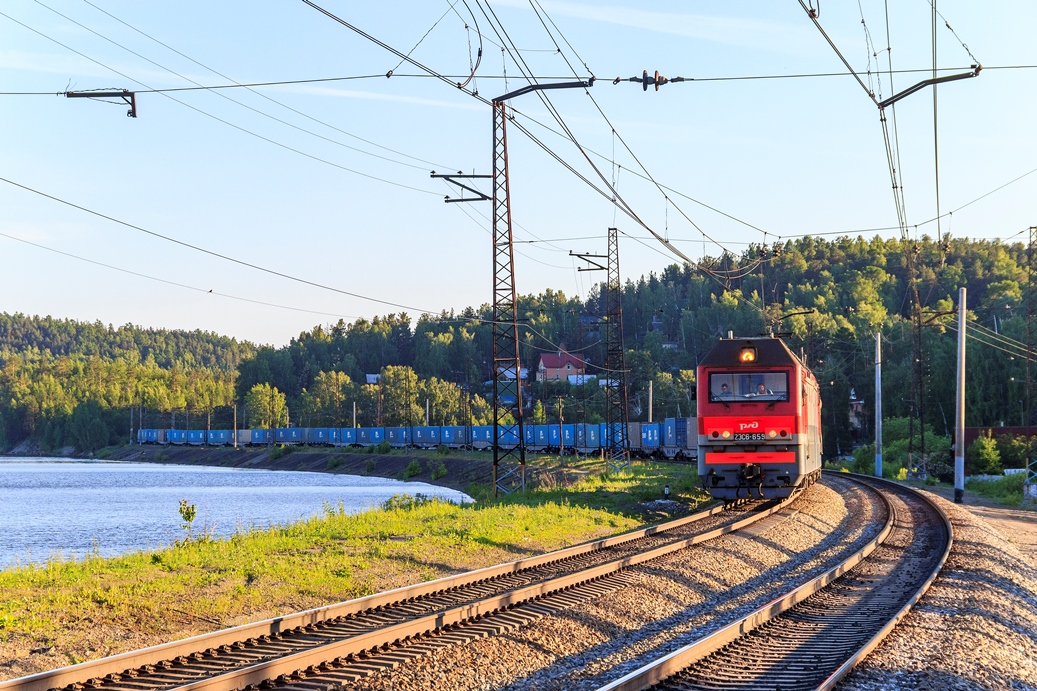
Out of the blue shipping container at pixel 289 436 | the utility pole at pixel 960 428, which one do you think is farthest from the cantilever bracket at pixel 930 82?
the blue shipping container at pixel 289 436

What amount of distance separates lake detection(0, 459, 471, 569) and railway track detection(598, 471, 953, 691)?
1157 cm

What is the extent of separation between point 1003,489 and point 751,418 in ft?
83.7

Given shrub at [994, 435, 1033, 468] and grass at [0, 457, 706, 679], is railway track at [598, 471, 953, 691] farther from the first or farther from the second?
shrub at [994, 435, 1033, 468]

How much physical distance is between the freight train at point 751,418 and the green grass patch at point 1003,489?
63.7 ft

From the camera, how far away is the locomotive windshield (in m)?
22.5

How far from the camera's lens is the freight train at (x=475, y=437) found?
6331cm

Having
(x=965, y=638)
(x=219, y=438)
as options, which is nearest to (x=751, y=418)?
(x=965, y=638)

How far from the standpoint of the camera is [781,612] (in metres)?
12.1

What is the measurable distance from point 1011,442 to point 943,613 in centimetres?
4790

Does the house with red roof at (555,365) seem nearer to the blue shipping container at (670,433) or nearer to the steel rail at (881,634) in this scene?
the blue shipping container at (670,433)

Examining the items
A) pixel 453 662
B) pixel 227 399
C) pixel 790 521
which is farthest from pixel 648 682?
pixel 227 399

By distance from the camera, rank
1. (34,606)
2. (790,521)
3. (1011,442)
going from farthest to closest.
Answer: (1011,442) < (790,521) < (34,606)

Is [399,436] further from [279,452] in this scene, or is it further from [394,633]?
[394,633]

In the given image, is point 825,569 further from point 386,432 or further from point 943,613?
point 386,432
